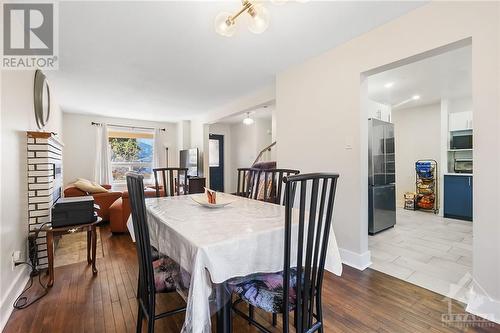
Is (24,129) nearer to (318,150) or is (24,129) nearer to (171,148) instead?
(318,150)

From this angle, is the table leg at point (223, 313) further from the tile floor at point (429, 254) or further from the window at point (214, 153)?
the window at point (214, 153)

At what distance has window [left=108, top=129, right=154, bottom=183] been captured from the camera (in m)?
6.29

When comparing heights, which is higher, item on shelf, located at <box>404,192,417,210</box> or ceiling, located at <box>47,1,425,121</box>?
ceiling, located at <box>47,1,425,121</box>

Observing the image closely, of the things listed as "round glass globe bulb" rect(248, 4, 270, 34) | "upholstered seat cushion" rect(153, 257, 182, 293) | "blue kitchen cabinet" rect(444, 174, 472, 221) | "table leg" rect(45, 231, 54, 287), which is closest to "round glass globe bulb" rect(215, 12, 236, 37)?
"round glass globe bulb" rect(248, 4, 270, 34)

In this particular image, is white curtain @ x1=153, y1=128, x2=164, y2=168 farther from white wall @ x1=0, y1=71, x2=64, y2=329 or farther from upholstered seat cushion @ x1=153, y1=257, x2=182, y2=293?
upholstered seat cushion @ x1=153, y1=257, x2=182, y2=293

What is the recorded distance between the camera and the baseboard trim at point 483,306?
1611 mm

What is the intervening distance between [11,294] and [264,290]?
6.60 ft

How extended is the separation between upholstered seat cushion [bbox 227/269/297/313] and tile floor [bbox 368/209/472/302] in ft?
5.39

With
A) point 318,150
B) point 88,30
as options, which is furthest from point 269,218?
point 88,30

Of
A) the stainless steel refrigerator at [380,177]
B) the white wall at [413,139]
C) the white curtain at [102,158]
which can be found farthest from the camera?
the white curtain at [102,158]

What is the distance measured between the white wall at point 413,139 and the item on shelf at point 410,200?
29cm

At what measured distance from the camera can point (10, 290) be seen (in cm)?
178

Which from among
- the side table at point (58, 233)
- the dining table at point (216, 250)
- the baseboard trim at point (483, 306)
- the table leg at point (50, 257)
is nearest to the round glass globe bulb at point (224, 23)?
the dining table at point (216, 250)

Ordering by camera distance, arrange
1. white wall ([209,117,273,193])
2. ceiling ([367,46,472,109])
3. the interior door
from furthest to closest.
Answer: the interior door
white wall ([209,117,273,193])
ceiling ([367,46,472,109])
